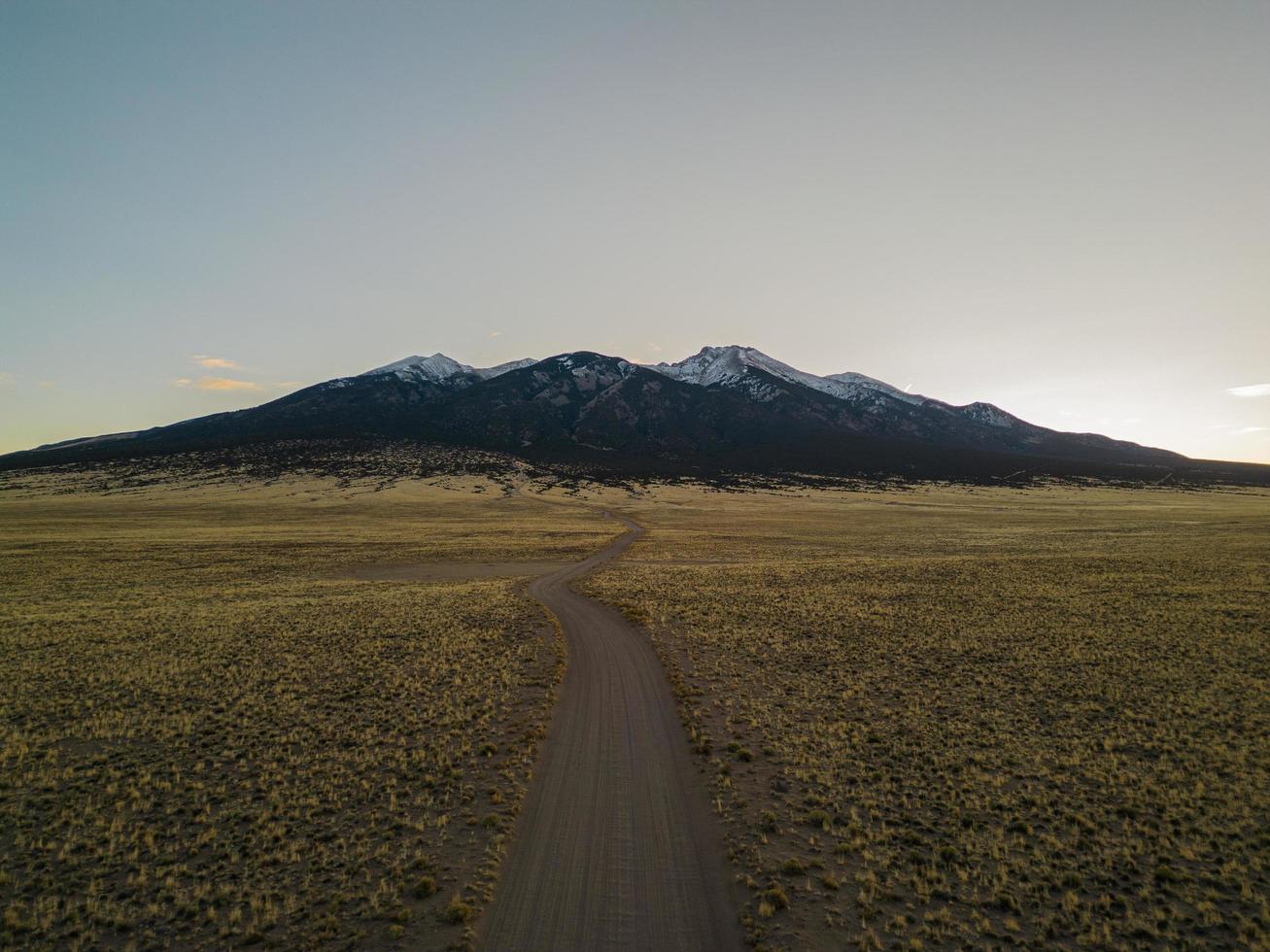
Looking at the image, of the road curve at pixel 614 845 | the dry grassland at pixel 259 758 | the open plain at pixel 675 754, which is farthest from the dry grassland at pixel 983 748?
the dry grassland at pixel 259 758

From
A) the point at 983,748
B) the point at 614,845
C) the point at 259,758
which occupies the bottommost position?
the point at 259,758

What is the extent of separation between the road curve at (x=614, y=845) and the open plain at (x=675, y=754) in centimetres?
14

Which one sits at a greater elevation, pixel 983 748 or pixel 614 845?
pixel 614 845

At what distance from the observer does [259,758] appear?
1712 centimetres

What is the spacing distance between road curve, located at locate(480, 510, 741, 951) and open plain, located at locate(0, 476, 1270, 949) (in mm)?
142

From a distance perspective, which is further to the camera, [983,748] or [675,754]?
[983,748]

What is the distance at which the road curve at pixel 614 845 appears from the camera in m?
10.5

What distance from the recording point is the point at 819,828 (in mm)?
13750

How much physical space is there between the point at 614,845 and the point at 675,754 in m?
4.75

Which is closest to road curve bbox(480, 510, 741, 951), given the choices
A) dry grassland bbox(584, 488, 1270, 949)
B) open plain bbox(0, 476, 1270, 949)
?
open plain bbox(0, 476, 1270, 949)

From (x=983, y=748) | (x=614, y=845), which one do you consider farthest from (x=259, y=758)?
(x=983, y=748)

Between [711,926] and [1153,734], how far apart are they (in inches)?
729

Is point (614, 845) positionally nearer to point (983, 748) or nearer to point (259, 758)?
point (259, 758)

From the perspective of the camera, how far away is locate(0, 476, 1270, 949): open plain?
11.1m
